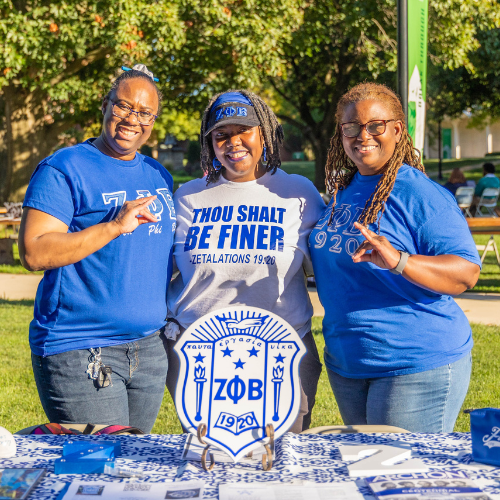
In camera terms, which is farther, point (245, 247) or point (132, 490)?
point (245, 247)

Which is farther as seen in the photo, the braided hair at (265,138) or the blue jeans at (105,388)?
the braided hair at (265,138)

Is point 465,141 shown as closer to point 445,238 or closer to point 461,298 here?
point 461,298

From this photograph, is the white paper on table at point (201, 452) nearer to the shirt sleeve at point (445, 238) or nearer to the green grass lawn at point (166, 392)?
the shirt sleeve at point (445, 238)

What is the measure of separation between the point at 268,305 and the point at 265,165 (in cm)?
62

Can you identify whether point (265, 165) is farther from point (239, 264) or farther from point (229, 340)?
point (229, 340)

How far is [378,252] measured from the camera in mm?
1988

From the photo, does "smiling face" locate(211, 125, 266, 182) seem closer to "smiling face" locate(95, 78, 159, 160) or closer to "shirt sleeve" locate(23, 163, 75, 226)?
"smiling face" locate(95, 78, 159, 160)

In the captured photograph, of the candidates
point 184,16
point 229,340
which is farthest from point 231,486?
point 184,16

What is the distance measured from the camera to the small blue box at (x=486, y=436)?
69.2 inches

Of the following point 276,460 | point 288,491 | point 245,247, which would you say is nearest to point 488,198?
point 245,247

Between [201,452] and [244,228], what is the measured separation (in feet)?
2.86

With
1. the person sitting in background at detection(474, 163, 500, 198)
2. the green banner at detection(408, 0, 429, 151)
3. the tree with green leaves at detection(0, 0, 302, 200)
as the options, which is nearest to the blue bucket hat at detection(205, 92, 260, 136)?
the green banner at detection(408, 0, 429, 151)

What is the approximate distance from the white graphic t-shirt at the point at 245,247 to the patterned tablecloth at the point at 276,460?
540 mm

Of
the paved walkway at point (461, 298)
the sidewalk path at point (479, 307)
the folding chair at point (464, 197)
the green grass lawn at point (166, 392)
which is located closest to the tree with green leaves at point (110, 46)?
the paved walkway at point (461, 298)
